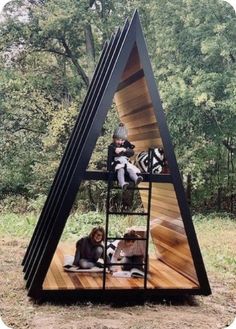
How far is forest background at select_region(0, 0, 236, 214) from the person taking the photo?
10531 mm

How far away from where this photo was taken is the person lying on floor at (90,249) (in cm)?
486

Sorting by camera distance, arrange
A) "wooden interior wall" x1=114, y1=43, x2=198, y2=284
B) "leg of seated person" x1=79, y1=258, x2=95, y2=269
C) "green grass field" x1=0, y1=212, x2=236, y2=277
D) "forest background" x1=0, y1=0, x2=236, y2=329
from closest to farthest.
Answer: "wooden interior wall" x1=114, y1=43, x2=198, y2=284, "leg of seated person" x1=79, y1=258, x2=95, y2=269, "green grass field" x1=0, y1=212, x2=236, y2=277, "forest background" x1=0, y1=0, x2=236, y2=329

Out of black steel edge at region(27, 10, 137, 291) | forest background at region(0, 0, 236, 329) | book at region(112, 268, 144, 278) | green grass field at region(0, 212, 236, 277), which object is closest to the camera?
black steel edge at region(27, 10, 137, 291)

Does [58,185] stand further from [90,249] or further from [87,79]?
[87,79]

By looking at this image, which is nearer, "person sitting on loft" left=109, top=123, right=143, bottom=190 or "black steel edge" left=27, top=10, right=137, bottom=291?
"black steel edge" left=27, top=10, right=137, bottom=291

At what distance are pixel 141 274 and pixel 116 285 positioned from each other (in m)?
0.41

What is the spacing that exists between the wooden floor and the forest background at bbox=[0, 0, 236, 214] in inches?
230

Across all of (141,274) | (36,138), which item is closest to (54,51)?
(36,138)

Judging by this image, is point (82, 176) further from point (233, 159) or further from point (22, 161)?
point (233, 159)

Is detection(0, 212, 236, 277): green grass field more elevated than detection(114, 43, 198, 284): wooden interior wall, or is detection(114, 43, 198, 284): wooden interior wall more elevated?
detection(114, 43, 198, 284): wooden interior wall

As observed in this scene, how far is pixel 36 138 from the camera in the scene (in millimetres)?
11422

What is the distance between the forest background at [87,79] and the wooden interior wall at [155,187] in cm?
531

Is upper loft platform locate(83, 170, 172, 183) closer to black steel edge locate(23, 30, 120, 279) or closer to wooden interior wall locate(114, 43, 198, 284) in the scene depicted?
wooden interior wall locate(114, 43, 198, 284)

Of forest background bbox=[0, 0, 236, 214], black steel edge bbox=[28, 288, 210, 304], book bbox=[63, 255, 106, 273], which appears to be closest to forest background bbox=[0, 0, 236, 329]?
forest background bbox=[0, 0, 236, 214]
